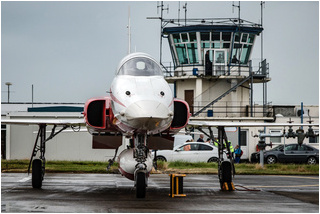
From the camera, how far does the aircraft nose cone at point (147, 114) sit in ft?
36.1

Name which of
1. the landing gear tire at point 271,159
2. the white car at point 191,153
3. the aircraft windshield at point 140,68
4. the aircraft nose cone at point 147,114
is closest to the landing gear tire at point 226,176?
the aircraft windshield at point 140,68

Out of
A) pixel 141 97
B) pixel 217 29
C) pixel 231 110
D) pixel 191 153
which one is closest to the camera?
pixel 141 97

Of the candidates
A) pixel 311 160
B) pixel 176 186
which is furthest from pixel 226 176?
pixel 311 160

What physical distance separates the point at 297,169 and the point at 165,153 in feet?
24.9

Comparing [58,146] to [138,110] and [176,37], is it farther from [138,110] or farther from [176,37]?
[138,110]

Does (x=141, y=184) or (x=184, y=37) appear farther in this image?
(x=184, y=37)

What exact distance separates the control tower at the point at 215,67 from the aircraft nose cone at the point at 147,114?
27.6 m

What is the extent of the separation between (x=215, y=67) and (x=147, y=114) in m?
28.7

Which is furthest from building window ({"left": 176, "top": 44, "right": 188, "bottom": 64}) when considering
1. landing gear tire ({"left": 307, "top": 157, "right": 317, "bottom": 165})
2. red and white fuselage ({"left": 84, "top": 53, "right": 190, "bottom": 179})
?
red and white fuselage ({"left": 84, "top": 53, "right": 190, "bottom": 179})

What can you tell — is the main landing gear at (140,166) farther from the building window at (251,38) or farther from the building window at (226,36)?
the building window at (251,38)

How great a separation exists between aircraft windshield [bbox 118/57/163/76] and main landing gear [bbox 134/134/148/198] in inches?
53.9

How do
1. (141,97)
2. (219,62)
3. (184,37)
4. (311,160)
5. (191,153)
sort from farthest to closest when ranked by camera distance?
(184,37)
(219,62)
(311,160)
(191,153)
(141,97)

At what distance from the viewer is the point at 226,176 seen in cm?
1539

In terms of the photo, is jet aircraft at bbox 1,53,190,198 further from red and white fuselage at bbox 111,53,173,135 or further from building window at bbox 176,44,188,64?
building window at bbox 176,44,188,64
